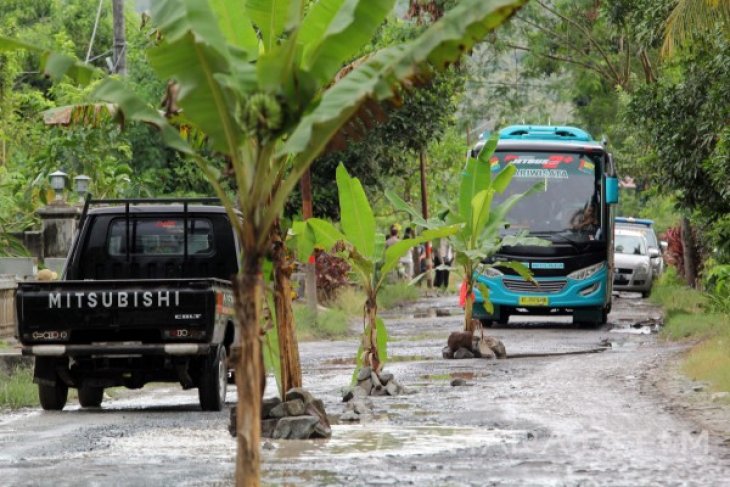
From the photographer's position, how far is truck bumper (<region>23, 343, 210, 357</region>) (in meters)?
15.4

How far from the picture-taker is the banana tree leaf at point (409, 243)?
16.5m

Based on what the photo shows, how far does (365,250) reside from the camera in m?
17.6

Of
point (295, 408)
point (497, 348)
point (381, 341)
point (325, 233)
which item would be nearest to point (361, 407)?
point (325, 233)

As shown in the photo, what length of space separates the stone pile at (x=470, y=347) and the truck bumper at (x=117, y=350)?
25.4ft

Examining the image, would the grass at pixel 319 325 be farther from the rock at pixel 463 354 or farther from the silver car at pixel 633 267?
the silver car at pixel 633 267

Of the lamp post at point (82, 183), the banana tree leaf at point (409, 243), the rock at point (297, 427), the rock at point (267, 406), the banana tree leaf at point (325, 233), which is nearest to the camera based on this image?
the rock at point (297, 427)

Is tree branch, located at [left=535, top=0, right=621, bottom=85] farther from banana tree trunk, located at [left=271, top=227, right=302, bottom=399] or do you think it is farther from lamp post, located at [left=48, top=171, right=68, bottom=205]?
banana tree trunk, located at [left=271, top=227, right=302, bottom=399]

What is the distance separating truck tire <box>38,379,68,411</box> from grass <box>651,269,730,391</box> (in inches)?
262

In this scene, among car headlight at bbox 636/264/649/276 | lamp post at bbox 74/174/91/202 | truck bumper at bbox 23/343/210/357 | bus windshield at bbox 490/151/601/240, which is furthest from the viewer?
car headlight at bbox 636/264/649/276

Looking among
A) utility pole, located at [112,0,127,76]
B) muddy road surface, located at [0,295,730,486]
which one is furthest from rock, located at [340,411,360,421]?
utility pole, located at [112,0,127,76]

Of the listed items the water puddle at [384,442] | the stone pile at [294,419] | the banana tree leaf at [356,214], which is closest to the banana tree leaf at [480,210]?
the banana tree leaf at [356,214]

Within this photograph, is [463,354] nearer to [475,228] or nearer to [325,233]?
[475,228]

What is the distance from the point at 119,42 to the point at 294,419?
734 inches

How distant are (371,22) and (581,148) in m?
19.8
